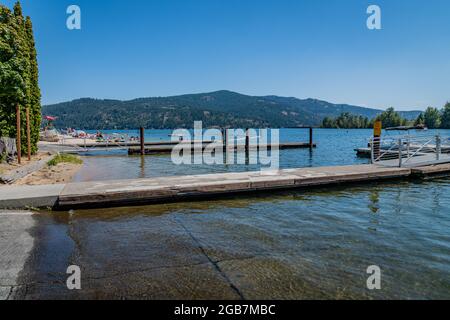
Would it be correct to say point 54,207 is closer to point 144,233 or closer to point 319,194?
point 144,233

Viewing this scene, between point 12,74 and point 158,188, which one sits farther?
point 12,74

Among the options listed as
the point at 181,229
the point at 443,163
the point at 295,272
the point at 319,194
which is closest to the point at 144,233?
the point at 181,229

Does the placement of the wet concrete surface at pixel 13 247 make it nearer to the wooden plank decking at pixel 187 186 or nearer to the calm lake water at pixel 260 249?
the calm lake water at pixel 260 249

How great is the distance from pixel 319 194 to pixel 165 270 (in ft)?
22.2

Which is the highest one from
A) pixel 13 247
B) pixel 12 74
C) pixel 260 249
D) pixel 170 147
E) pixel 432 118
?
pixel 432 118

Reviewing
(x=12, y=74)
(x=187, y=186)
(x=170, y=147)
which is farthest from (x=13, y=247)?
(x=170, y=147)

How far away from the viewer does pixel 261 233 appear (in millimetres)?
6246

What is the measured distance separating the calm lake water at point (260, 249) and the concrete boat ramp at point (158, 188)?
0.37 m

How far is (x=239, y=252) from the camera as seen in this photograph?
5238 mm

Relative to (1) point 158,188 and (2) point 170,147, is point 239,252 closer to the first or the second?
(1) point 158,188

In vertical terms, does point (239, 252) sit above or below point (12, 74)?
below

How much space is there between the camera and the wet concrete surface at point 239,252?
157 inches

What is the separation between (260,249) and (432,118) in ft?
482

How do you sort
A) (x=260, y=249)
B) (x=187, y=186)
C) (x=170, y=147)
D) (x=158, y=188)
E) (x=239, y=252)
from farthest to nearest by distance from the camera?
(x=170, y=147), (x=187, y=186), (x=158, y=188), (x=260, y=249), (x=239, y=252)
